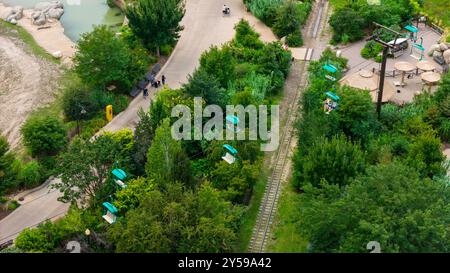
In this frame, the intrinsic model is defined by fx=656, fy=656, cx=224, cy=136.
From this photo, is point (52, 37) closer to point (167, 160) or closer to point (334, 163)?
point (167, 160)

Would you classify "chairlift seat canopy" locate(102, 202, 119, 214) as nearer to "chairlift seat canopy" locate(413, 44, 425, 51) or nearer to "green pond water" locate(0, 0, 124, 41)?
"chairlift seat canopy" locate(413, 44, 425, 51)

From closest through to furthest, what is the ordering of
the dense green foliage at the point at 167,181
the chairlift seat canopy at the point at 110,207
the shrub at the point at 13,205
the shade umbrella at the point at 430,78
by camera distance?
the dense green foliage at the point at 167,181 < the chairlift seat canopy at the point at 110,207 < the shrub at the point at 13,205 < the shade umbrella at the point at 430,78

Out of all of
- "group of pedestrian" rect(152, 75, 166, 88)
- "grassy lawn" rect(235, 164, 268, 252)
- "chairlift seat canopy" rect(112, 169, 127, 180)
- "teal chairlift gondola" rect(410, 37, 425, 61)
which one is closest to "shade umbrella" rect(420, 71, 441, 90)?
"teal chairlift gondola" rect(410, 37, 425, 61)

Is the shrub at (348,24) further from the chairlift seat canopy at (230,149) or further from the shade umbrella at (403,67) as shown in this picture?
the chairlift seat canopy at (230,149)

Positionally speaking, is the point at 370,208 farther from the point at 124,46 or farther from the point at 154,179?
the point at 124,46

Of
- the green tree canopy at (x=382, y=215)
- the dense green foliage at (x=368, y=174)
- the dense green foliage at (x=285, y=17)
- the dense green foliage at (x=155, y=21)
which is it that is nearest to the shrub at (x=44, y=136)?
the dense green foliage at (x=155, y=21)

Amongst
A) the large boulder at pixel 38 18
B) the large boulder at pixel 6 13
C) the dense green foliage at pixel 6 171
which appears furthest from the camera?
the large boulder at pixel 6 13
